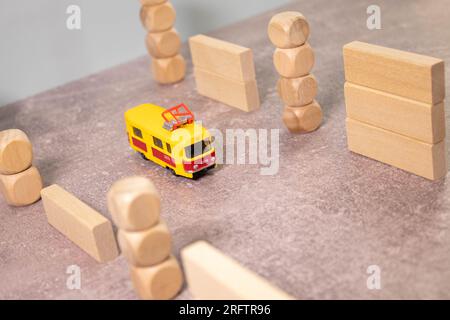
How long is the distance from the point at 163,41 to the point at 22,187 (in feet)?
3.13

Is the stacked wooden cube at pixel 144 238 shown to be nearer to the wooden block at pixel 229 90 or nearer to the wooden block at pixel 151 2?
the wooden block at pixel 229 90

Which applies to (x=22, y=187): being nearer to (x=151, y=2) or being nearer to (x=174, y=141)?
(x=174, y=141)

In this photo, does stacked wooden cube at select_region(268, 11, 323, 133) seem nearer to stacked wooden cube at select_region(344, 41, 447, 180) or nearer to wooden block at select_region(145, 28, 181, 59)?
stacked wooden cube at select_region(344, 41, 447, 180)

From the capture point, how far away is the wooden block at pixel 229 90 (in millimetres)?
2652

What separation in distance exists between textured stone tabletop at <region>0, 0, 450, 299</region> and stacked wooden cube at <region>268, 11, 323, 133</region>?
6 cm

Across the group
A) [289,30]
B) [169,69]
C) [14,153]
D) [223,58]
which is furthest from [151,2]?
[14,153]

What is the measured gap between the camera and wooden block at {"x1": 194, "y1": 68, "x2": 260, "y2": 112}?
8.70 feet

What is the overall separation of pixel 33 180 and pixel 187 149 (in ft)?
1.61

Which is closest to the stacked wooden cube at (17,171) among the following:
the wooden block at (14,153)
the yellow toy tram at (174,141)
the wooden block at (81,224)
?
the wooden block at (14,153)

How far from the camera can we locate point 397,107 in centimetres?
209

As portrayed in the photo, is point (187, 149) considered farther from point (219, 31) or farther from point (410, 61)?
point (219, 31)

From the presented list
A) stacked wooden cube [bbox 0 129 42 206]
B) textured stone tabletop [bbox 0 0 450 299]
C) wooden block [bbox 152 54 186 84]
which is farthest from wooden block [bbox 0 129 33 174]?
wooden block [bbox 152 54 186 84]

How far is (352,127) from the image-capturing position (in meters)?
2.26
